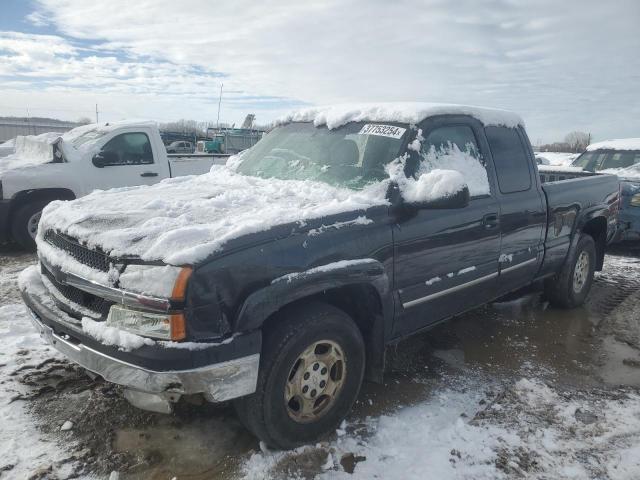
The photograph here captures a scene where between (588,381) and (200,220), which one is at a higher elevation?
(200,220)

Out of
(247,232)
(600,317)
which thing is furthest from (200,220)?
(600,317)

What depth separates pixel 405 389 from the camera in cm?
357

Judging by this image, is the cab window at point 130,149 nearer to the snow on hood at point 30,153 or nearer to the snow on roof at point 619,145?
the snow on hood at point 30,153

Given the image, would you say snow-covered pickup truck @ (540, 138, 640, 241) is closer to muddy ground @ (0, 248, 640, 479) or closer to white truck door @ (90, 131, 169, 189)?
muddy ground @ (0, 248, 640, 479)

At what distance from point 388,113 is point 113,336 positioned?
2.37 m

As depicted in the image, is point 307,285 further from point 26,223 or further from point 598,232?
point 26,223

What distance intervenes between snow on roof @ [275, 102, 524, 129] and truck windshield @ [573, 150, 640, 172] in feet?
20.0

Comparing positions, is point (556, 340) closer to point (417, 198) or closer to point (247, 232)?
point (417, 198)

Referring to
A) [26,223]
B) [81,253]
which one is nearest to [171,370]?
[81,253]

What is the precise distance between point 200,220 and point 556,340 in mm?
3469

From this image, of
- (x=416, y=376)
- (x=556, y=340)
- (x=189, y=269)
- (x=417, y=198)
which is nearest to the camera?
(x=189, y=269)

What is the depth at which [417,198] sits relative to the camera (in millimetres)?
3066

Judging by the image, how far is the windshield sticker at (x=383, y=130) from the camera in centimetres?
349

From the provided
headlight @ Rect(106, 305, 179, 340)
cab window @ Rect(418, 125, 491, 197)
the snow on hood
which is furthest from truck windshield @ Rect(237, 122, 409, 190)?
the snow on hood
